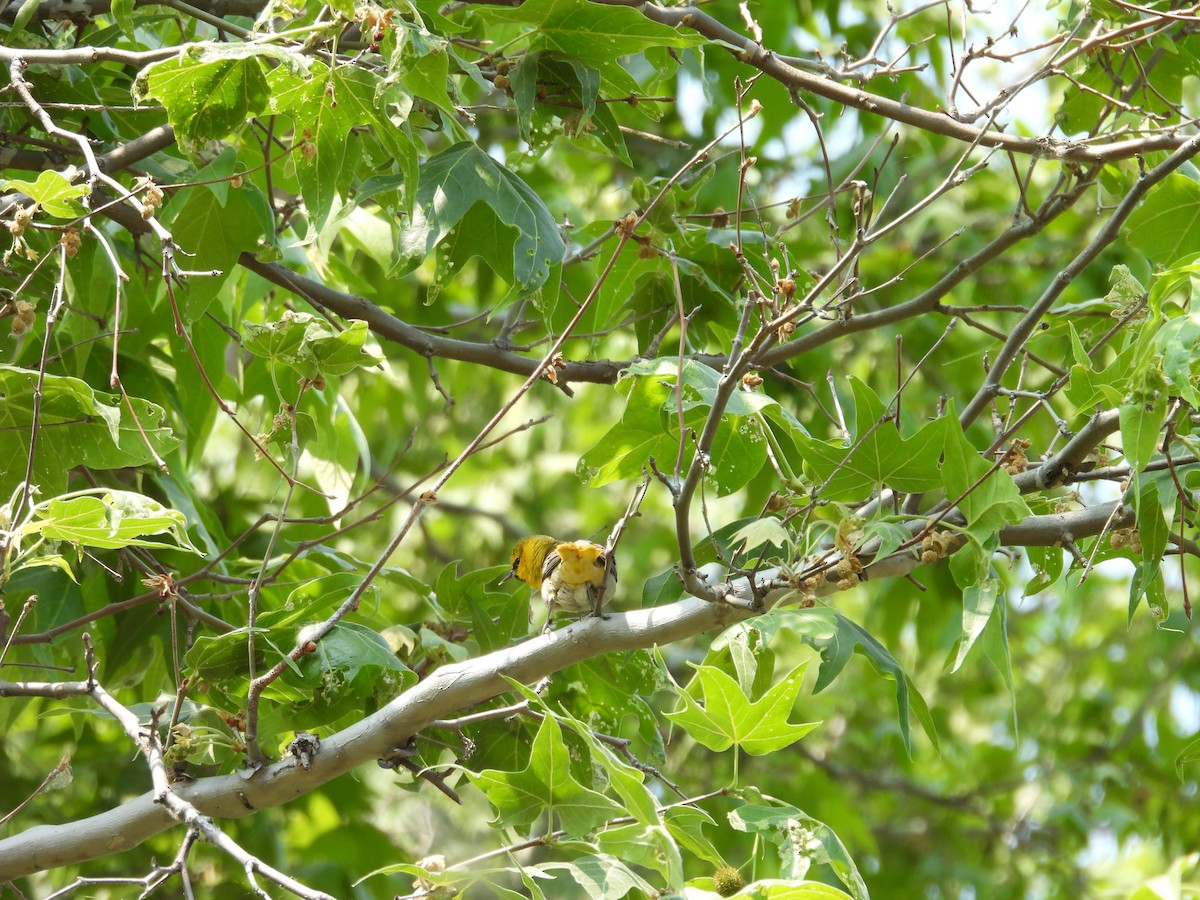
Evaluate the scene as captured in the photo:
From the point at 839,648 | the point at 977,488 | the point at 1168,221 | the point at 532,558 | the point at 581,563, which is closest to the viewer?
the point at 977,488

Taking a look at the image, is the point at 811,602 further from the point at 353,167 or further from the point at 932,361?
the point at 932,361

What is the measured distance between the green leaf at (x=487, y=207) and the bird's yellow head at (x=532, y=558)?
86cm

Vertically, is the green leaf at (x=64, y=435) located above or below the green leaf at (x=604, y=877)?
above

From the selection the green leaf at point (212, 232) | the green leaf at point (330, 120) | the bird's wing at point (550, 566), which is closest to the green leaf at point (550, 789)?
the bird's wing at point (550, 566)

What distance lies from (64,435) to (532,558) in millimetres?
1202

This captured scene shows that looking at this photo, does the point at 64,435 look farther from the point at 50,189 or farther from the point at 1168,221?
the point at 1168,221

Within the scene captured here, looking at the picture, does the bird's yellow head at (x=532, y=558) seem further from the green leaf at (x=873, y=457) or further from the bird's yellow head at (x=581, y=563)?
the green leaf at (x=873, y=457)

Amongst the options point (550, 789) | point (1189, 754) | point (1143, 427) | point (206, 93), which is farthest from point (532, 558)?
point (1143, 427)

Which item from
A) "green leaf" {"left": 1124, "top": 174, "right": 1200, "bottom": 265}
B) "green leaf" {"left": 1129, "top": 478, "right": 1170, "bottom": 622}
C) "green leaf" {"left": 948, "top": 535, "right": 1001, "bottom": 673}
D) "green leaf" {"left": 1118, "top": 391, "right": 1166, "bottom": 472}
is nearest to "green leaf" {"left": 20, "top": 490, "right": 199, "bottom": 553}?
"green leaf" {"left": 948, "top": 535, "right": 1001, "bottom": 673}

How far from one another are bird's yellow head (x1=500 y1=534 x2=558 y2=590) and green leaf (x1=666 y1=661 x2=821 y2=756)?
122cm

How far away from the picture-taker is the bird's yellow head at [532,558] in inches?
115

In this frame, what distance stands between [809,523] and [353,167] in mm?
1037

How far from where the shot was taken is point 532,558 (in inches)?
117

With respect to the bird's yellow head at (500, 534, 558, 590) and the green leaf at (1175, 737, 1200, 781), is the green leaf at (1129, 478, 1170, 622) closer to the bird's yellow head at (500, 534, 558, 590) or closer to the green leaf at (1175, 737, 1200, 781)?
the green leaf at (1175, 737, 1200, 781)
